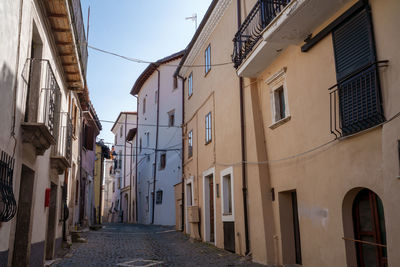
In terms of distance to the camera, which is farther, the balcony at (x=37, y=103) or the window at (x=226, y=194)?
the window at (x=226, y=194)

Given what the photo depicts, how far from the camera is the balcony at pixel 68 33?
876cm

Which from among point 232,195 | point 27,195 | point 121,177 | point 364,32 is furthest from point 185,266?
point 121,177

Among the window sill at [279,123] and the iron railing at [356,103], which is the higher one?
the window sill at [279,123]

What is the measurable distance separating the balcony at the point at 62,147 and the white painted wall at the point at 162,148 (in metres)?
13.3

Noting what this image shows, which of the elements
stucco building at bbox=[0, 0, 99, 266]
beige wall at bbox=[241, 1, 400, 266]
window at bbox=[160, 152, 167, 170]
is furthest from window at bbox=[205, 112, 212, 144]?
window at bbox=[160, 152, 167, 170]

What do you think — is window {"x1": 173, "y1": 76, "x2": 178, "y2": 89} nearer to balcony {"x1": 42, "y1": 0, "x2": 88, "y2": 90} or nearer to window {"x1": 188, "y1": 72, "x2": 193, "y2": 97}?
window {"x1": 188, "y1": 72, "x2": 193, "y2": 97}

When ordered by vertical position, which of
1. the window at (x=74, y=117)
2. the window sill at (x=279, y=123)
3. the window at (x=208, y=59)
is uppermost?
the window at (x=208, y=59)

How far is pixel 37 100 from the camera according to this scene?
770 cm

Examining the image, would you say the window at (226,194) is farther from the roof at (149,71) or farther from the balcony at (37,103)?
the roof at (149,71)

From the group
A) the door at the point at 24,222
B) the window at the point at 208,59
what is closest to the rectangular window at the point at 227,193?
the window at the point at 208,59

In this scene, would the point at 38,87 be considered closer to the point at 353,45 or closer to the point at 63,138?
the point at 63,138

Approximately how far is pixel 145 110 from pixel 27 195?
26084 millimetres

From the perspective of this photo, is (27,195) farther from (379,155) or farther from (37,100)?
(379,155)

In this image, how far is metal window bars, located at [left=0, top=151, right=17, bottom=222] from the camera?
5930 mm
